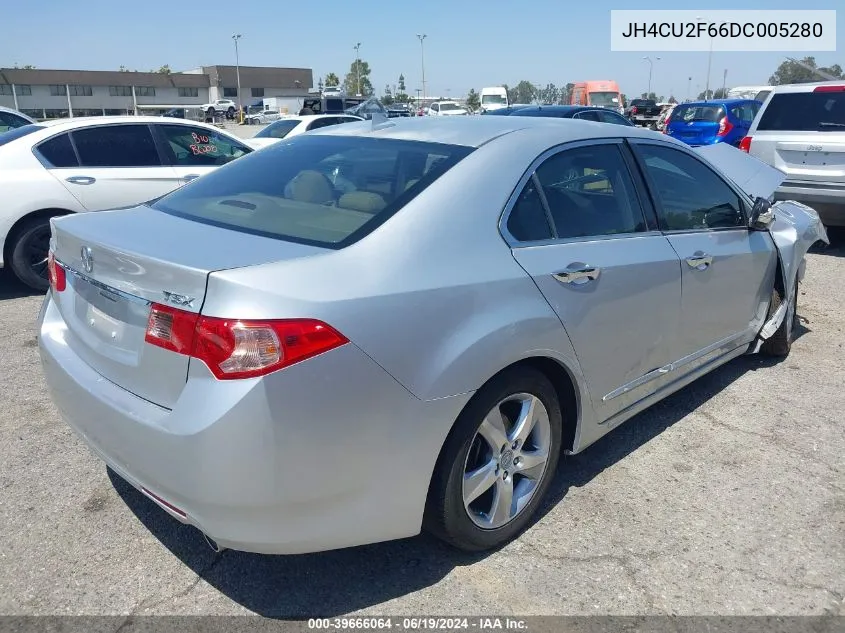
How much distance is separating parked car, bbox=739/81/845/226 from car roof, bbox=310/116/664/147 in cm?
536

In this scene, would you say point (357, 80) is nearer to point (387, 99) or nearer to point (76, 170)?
point (387, 99)

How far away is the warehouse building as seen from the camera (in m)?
73.7

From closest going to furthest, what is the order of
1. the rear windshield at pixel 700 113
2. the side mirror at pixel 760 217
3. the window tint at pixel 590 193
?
the window tint at pixel 590 193 → the side mirror at pixel 760 217 → the rear windshield at pixel 700 113

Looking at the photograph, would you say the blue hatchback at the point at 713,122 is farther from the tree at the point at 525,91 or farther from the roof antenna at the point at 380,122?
the tree at the point at 525,91

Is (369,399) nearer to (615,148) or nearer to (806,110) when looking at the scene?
Result: (615,148)

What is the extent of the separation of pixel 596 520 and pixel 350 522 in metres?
1.27

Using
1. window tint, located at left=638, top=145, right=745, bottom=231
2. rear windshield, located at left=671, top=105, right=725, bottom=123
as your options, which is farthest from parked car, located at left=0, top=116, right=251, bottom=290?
rear windshield, located at left=671, top=105, right=725, bottom=123

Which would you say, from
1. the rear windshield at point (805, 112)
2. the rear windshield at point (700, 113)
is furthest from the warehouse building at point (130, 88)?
the rear windshield at point (805, 112)

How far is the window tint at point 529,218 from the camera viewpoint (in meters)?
2.71

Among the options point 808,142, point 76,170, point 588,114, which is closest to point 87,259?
point 76,170

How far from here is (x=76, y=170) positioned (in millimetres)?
6512

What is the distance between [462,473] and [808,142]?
7313mm

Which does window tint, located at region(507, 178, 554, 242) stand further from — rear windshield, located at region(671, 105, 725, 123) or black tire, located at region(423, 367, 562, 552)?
rear windshield, located at region(671, 105, 725, 123)

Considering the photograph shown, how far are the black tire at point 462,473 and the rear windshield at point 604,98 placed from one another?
3237 cm
